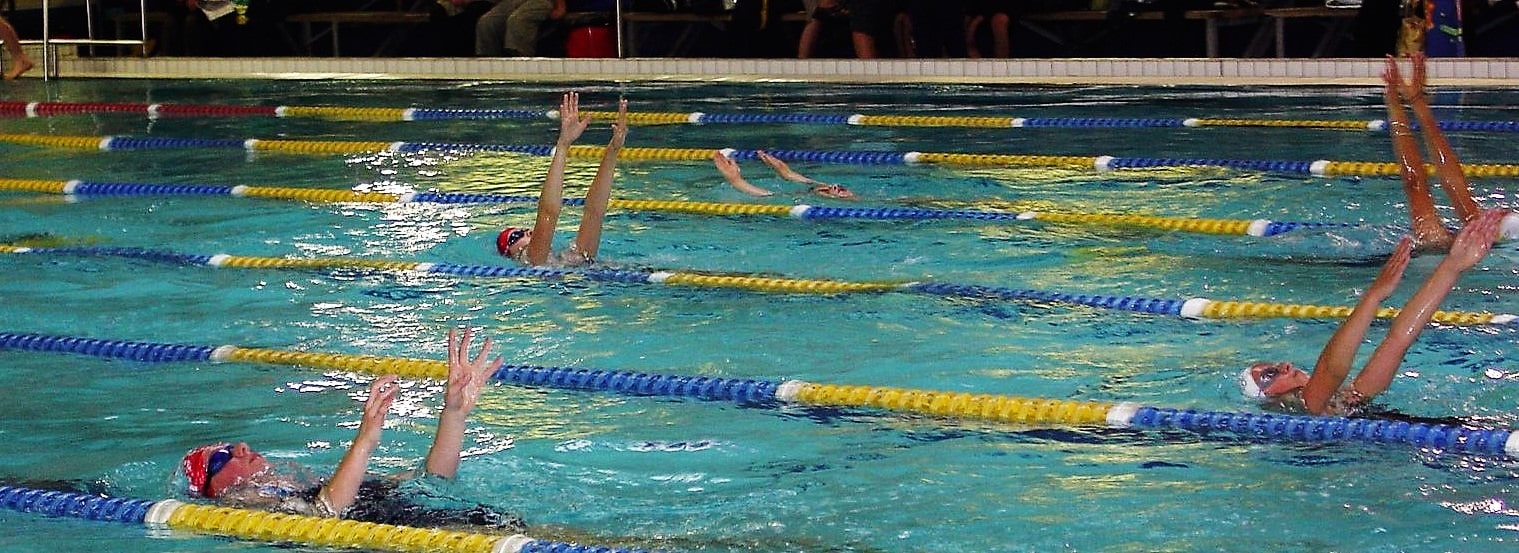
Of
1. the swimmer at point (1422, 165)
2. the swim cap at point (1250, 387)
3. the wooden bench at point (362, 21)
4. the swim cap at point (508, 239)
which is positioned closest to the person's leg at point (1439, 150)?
the swimmer at point (1422, 165)

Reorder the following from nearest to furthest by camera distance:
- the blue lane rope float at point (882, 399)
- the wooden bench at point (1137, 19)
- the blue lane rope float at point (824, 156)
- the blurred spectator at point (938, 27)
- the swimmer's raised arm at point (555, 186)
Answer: the blue lane rope float at point (882, 399)
the swimmer's raised arm at point (555, 186)
the blue lane rope float at point (824, 156)
the wooden bench at point (1137, 19)
the blurred spectator at point (938, 27)

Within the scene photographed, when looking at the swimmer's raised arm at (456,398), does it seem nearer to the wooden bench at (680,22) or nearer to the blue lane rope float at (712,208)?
the blue lane rope float at (712,208)

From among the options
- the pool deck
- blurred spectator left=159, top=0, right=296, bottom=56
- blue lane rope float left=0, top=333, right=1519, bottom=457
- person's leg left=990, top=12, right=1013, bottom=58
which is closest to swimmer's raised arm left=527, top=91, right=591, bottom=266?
blue lane rope float left=0, top=333, right=1519, bottom=457

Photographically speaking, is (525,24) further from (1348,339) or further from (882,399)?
(1348,339)

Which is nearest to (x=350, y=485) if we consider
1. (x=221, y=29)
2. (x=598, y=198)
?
(x=598, y=198)

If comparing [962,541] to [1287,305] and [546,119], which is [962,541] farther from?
[546,119]

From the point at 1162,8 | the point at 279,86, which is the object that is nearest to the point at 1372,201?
the point at 1162,8

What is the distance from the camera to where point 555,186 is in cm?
648

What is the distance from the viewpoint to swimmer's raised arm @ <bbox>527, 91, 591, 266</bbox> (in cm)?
636

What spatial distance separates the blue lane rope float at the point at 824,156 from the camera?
27.7ft

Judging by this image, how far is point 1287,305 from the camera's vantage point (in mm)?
5918

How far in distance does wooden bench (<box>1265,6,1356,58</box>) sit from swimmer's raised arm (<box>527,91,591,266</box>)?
22.1 feet

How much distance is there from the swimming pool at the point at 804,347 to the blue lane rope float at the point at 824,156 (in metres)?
0.15

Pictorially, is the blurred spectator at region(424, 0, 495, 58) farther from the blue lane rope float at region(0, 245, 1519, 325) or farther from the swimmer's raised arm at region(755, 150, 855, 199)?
the blue lane rope float at region(0, 245, 1519, 325)
